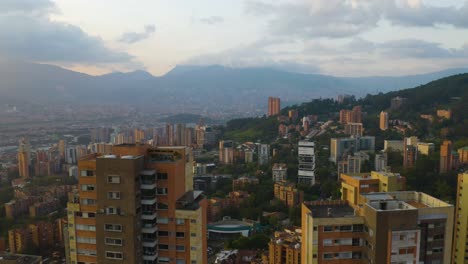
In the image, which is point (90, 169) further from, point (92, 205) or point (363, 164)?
point (363, 164)

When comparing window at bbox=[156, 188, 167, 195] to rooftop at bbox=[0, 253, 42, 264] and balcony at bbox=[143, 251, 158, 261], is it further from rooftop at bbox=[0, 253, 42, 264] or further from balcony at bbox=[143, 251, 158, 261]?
rooftop at bbox=[0, 253, 42, 264]

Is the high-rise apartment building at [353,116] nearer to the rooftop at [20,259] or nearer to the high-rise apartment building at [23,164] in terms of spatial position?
the high-rise apartment building at [23,164]

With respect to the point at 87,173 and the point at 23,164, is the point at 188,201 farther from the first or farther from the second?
the point at 23,164

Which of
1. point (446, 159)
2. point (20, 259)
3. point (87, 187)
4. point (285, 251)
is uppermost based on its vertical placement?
point (87, 187)

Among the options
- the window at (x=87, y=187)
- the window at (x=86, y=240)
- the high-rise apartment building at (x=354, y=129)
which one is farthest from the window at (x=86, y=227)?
the high-rise apartment building at (x=354, y=129)

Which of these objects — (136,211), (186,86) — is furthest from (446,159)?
(186,86)

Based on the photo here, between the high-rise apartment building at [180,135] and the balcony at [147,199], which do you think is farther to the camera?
the high-rise apartment building at [180,135]

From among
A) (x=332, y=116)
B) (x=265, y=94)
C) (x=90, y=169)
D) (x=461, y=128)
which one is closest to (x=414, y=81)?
(x=265, y=94)
